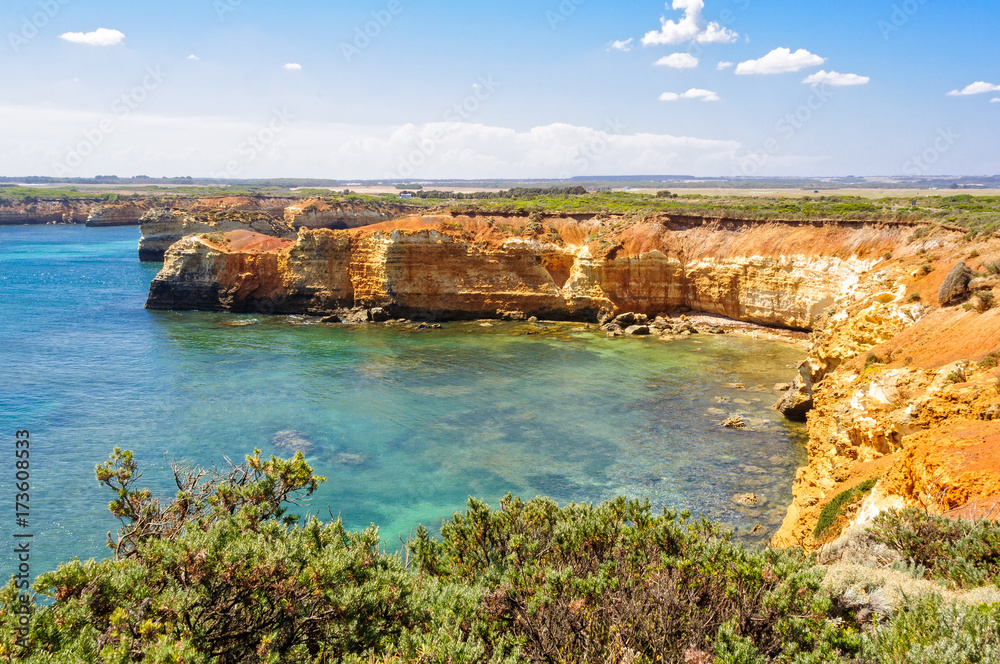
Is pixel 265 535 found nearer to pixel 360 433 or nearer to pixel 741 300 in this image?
pixel 360 433

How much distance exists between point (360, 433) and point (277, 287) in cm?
3489

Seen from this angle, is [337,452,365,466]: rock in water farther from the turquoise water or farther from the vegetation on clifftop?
the vegetation on clifftop

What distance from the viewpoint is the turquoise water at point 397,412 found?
25578 mm

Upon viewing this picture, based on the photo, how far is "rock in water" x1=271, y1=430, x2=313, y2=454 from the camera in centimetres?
3002

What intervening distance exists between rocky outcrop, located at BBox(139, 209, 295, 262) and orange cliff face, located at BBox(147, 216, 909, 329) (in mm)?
34050

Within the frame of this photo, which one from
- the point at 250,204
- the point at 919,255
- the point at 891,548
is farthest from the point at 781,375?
the point at 250,204

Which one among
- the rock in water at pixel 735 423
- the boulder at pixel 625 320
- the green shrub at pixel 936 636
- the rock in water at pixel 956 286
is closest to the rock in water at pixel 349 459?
the rock in water at pixel 735 423

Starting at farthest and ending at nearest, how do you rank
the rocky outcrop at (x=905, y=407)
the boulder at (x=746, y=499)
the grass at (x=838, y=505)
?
the boulder at (x=746, y=499) → the grass at (x=838, y=505) → the rocky outcrop at (x=905, y=407)

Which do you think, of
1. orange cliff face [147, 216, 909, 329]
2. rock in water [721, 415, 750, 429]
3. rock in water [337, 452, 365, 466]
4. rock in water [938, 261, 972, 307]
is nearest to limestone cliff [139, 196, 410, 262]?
orange cliff face [147, 216, 909, 329]

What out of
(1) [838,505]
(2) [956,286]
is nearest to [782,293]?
(2) [956,286]

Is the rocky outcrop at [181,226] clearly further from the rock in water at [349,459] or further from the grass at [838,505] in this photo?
the grass at [838,505]

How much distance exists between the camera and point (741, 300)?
170ft

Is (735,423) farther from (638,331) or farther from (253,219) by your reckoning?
(253,219)

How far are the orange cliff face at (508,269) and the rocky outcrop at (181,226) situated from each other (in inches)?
1341
